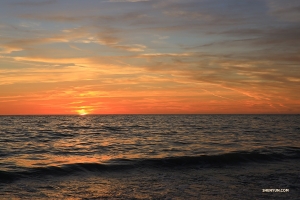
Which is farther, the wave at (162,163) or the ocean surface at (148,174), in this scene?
the wave at (162,163)

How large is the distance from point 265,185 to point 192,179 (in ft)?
10.7

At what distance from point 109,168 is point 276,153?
42.7 feet

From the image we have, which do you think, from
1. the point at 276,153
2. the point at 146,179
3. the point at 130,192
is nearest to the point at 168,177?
the point at 146,179

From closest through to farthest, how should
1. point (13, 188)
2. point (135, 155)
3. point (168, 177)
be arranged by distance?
point (13, 188)
point (168, 177)
point (135, 155)

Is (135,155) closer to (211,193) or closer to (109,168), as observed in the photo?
(109,168)

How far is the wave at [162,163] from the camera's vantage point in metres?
15.4

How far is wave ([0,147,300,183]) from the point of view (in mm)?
15391

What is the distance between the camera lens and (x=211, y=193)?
445 inches

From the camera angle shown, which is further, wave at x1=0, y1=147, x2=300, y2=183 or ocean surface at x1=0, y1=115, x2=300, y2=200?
wave at x1=0, y1=147, x2=300, y2=183

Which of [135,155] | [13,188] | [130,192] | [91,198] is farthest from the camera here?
[135,155]

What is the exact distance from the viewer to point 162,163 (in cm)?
1841

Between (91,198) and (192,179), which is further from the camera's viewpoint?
(192,179)

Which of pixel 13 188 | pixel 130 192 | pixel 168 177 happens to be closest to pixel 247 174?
pixel 168 177

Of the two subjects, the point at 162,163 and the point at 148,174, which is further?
the point at 162,163
